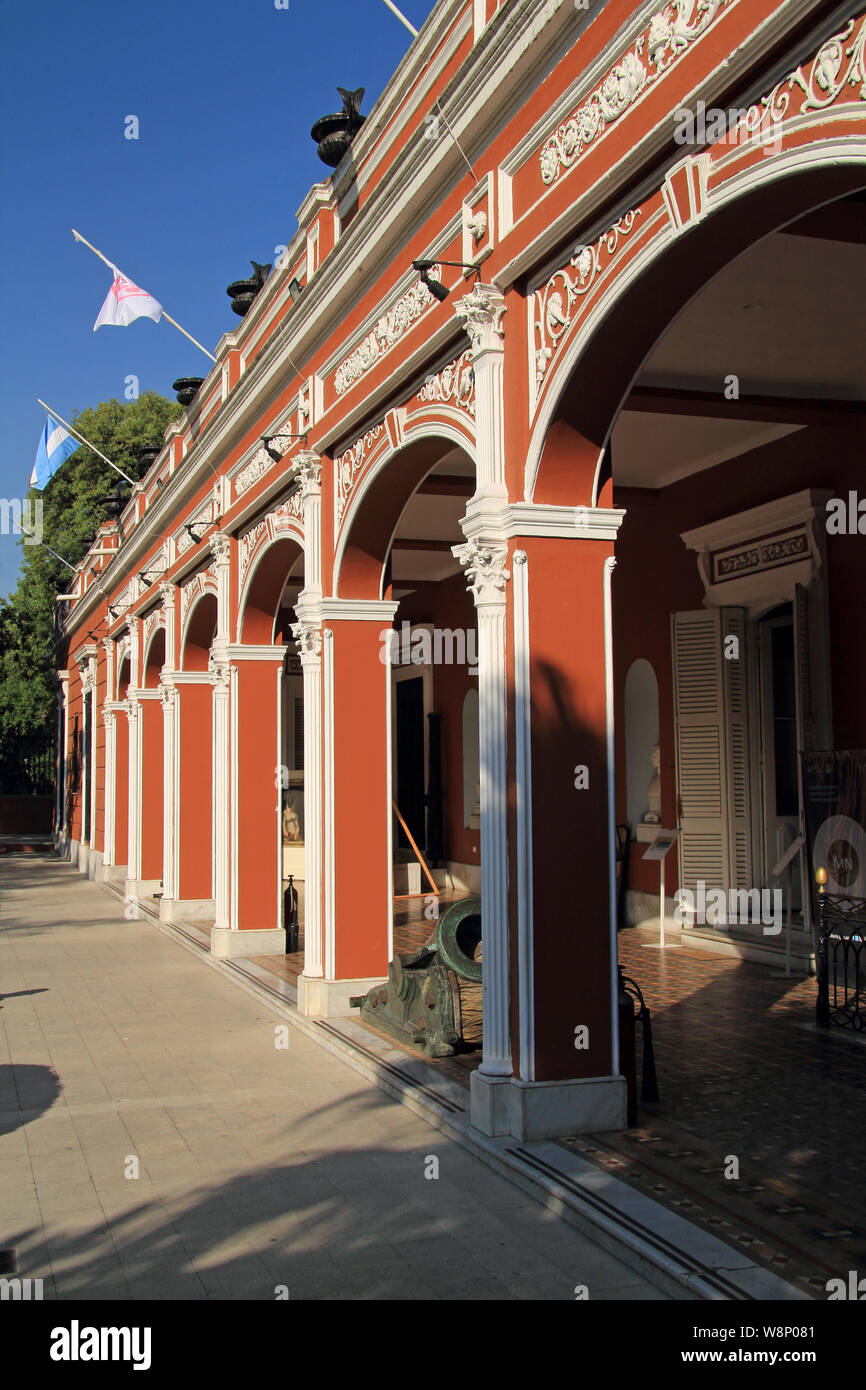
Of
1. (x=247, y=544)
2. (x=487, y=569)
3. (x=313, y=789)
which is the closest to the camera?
(x=487, y=569)

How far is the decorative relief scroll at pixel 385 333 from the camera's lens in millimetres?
6926

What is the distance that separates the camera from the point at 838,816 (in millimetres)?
8320

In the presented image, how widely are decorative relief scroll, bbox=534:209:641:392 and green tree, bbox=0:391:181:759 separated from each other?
90.4ft

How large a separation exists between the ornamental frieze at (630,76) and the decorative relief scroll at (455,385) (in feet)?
3.54

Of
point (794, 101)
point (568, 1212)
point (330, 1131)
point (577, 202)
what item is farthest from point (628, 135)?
point (330, 1131)

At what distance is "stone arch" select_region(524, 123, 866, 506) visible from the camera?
3.67 meters

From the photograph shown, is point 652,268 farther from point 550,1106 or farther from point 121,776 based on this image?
point 121,776

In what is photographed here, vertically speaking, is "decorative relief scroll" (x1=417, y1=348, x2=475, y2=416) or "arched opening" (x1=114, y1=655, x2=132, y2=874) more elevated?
"decorative relief scroll" (x1=417, y1=348, x2=475, y2=416)

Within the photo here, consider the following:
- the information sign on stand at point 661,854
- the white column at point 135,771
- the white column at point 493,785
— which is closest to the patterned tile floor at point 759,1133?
the white column at point 493,785

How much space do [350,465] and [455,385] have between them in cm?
201

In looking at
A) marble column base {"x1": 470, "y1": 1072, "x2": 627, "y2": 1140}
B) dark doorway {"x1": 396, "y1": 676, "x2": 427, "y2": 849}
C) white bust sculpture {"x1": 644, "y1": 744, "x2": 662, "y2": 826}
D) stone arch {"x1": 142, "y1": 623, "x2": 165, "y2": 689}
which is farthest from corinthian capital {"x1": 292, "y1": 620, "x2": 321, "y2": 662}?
dark doorway {"x1": 396, "y1": 676, "x2": 427, "y2": 849}

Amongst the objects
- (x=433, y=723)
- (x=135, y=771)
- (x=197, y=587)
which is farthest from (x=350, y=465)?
(x=135, y=771)

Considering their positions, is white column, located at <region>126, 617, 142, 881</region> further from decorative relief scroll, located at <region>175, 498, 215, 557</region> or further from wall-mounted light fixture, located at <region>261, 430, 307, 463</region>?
wall-mounted light fixture, located at <region>261, 430, 307, 463</region>

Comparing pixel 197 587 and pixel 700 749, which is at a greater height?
pixel 197 587
